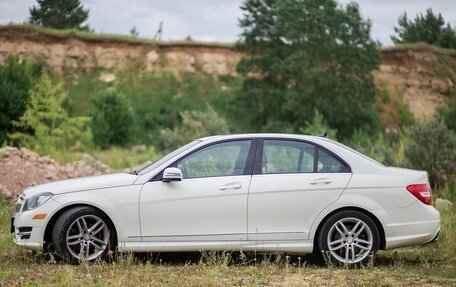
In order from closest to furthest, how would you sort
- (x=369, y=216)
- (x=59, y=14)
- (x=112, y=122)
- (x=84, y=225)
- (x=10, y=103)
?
(x=84, y=225) → (x=369, y=216) → (x=10, y=103) → (x=112, y=122) → (x=59, y=14)

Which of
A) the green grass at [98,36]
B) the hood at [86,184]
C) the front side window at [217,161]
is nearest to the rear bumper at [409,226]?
the front side window at [217,161]

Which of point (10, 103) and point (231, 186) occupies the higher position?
point (10, 103)

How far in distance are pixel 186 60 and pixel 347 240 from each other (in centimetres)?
4522

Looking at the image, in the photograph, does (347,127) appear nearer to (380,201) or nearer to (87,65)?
→ (87,65)

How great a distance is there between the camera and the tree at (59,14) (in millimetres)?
50062

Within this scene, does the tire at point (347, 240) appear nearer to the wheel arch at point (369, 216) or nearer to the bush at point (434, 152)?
the wheel arch at point (369, 216)

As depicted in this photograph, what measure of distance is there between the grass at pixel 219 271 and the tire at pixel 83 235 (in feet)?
0.59

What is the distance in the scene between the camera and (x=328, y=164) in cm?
902

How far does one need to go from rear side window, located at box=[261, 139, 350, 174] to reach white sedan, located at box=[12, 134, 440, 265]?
0.06 m

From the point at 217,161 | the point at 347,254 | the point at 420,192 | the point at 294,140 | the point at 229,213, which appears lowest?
the point at 347,254

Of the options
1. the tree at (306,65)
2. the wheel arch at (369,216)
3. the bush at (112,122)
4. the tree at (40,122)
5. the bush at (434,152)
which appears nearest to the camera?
the wheel arch at (369,216)

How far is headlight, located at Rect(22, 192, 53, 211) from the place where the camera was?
8.73 metres

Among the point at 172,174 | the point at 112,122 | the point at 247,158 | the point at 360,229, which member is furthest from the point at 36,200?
the point at 112,122

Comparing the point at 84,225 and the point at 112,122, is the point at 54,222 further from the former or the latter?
the point at 112,122
